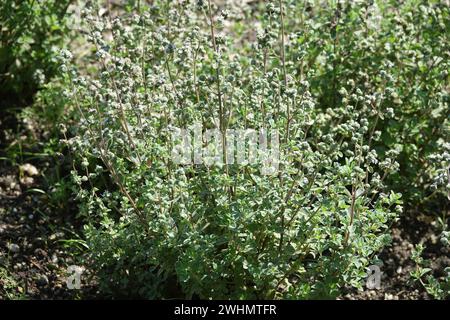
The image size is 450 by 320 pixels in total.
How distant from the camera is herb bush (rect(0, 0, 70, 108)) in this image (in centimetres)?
543

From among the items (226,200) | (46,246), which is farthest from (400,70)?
(46,246)

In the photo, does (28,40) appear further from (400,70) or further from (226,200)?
(400,70)

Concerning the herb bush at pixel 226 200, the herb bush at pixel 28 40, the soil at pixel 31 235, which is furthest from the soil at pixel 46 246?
the herb bush at pixel 28 40

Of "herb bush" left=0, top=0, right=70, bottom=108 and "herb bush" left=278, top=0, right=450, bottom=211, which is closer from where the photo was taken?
"herb bush" left=278, top=0, right=450, bottom=211

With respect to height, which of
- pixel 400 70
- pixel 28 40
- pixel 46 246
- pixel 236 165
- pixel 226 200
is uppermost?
pixel 28 40

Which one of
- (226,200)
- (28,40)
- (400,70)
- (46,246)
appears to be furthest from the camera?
(28,40)

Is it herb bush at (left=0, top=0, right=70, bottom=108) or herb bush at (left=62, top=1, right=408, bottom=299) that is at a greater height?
herb bush at (left=0, top=0, right=70, bottom=108)

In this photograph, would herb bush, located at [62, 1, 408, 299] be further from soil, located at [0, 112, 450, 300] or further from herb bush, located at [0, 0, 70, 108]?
herb bush, located at [0, 0, 70, 108]

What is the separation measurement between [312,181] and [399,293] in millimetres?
1298

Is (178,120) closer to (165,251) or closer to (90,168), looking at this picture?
(165,251)

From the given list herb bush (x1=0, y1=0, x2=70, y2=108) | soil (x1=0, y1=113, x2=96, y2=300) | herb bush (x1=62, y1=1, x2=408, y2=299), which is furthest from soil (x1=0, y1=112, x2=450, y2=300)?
herb bush (x1=0, y1=0, x2=70, y2=108)

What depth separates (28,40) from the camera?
5.50 m

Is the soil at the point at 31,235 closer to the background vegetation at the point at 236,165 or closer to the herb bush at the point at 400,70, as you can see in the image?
the background vegetation at the point at 236,165

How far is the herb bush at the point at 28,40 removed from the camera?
5426 millimetres
